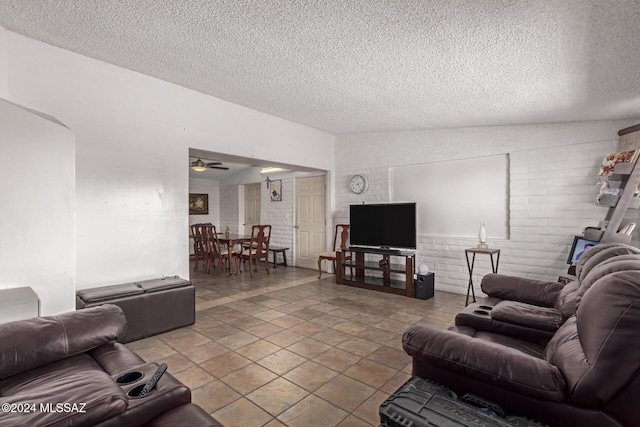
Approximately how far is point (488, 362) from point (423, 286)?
312cm

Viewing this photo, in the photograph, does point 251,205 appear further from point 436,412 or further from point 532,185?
point 436,412

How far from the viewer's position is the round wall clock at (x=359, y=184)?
556cm

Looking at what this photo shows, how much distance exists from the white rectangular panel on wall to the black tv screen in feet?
1.52

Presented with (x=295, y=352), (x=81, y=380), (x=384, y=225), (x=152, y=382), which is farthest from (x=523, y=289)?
(x=81, y=380)

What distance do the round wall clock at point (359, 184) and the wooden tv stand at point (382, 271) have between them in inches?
44.4

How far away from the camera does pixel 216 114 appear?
3963mm

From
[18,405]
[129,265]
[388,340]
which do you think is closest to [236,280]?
[129,265]

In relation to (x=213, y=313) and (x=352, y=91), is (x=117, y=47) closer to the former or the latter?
(x=352, y=91)

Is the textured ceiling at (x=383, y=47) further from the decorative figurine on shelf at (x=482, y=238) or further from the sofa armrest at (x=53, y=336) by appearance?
the sofa armrest at (x=53, y=336)

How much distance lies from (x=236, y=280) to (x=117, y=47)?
12.9 feet

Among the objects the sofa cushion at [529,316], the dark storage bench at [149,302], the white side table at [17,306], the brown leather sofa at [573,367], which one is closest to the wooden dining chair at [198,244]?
the dark storage bench at [149,302]

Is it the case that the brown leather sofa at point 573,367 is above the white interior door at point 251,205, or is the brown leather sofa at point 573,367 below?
below

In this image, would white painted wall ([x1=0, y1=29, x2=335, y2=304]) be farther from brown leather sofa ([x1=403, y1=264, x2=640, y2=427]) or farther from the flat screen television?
the flat screen television

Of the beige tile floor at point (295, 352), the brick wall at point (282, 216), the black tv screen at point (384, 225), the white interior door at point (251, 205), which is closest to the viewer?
the beige tile floor at point (295, 352)
